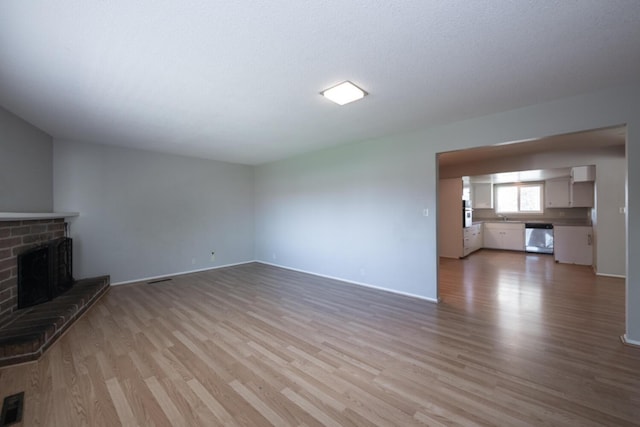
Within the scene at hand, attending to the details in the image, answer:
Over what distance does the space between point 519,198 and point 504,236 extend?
5.15ft

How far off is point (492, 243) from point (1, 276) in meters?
10.7

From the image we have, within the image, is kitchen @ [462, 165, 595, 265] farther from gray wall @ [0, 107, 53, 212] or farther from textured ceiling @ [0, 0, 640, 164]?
gray wall @ [0, 107, 53, 212]

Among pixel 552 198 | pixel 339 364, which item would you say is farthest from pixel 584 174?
Result: pixel 339 364

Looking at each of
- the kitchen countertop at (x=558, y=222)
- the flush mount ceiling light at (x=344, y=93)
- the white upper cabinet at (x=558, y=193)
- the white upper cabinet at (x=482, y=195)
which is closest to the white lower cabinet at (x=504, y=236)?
the kitchen countertop at (x=558, y=222)

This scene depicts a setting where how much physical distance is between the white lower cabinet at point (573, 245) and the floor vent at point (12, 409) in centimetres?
902

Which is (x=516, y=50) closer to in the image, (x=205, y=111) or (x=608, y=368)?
(x=608, y=368)

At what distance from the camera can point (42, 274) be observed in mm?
3258

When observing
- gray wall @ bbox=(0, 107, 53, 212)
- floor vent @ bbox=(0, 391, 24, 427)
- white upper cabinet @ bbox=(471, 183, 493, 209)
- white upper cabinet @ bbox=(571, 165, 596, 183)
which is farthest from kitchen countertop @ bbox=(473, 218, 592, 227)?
gray wall @ bbox=(0, 107, 53, 212)

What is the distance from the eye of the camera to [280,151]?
16.5 feet

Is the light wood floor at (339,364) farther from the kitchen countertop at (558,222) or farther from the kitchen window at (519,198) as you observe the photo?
the kitchen window at (519,198)

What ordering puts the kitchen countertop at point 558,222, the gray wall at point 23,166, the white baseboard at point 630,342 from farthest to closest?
the kitchen countertop at point 558,222
the gray wall at point 23,166
the white baseboard at point 630,342

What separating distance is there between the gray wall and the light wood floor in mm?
1644

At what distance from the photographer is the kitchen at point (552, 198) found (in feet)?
15.3

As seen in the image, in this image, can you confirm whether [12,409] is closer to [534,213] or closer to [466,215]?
[466,215]
